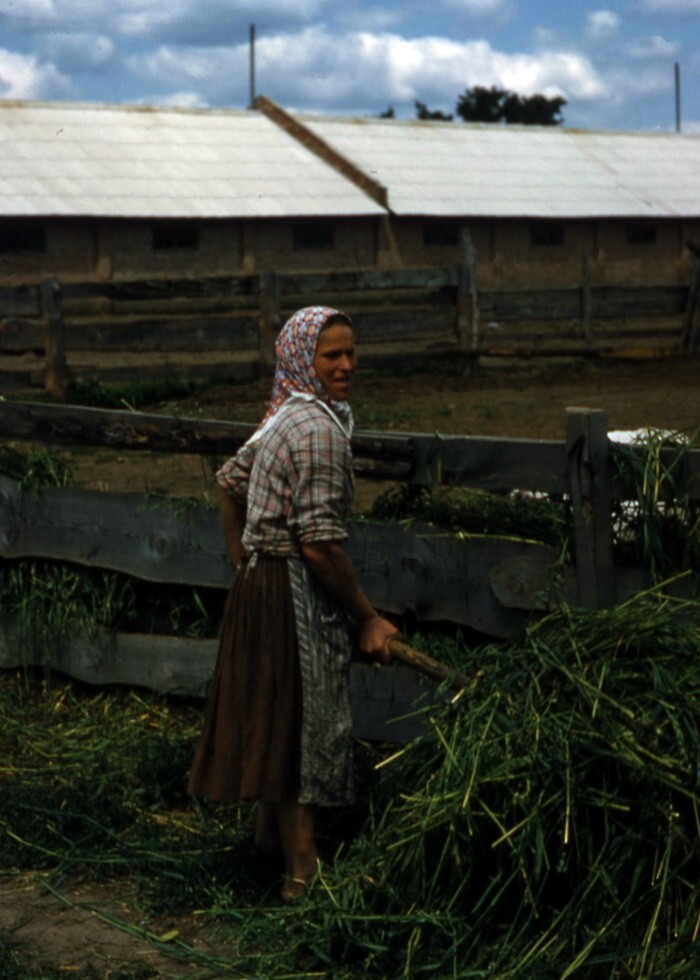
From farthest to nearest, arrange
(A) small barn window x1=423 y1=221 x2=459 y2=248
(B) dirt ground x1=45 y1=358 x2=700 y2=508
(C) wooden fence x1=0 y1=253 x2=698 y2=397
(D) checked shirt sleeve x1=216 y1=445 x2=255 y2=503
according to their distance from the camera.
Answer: (A) small barn window x1=423 y1=221 x2=459 y2=248 → (C) wooden fence x1=0 y1=253 x2=698 y2=397 → (B) dirt ground x1=45 y1=358 x2=700 y2=508 → (D) checked shirt sleeve x1=216 y1=445 x2=255 y2=503

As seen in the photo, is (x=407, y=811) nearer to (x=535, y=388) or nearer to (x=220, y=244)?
(x=535, y=388)

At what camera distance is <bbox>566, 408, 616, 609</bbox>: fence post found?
4398 millimetres

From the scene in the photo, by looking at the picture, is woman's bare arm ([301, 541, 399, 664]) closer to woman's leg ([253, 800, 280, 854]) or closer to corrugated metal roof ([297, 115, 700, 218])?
woman's leg ([253, 800, 280, 854])

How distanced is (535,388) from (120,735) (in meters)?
10.3

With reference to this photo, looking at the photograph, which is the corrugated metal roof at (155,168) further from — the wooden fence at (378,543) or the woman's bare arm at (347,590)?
the woman's bare arm at (347,590)

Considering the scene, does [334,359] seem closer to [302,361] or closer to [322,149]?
[302,361]

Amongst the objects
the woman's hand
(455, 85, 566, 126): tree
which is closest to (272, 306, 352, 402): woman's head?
the woman's hand

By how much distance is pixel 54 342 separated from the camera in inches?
554

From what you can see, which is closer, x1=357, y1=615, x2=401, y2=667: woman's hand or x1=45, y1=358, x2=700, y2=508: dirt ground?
x1=357, y1=615, x2=401, y2=667: woman's hand

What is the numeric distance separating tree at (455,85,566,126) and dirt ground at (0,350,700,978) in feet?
114

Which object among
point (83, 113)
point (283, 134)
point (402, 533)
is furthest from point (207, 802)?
point (283, 134)

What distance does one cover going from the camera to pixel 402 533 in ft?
A: 16.2

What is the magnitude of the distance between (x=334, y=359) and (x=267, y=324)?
11.2m

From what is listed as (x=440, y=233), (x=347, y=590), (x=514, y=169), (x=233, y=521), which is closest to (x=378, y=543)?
(x=233, y=521)
